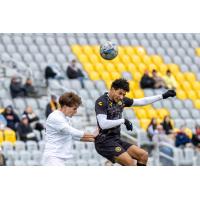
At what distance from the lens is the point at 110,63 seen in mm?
24547

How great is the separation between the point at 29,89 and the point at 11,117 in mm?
1841

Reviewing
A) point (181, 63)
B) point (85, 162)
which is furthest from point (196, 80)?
point (85, 162)

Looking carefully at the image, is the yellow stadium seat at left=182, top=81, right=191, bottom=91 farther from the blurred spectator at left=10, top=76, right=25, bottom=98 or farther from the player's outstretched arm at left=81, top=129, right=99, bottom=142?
the player's outstretched arm at left=81, top=129, right=99, bottom=142

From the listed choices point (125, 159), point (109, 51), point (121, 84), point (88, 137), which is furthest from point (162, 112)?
point (88, 137)

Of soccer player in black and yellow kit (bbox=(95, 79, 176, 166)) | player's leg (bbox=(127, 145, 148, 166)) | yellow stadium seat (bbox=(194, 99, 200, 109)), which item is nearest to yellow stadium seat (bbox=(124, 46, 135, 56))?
yellow stadium seat (bbox=(194, 99, 200, 109))

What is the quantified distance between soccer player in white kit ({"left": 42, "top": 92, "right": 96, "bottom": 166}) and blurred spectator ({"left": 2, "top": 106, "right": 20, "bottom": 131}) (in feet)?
25.6

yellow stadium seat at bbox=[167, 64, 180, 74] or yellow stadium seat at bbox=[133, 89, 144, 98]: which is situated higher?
yellow stadium seat at bbox=[167, 64, 180, 74]

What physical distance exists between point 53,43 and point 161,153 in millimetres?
5574

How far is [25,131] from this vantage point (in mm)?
19172

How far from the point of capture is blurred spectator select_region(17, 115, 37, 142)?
19078 mm

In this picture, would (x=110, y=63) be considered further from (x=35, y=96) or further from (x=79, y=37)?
(x=35, y=96)

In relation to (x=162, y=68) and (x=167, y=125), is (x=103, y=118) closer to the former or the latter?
(x=167, y=125)

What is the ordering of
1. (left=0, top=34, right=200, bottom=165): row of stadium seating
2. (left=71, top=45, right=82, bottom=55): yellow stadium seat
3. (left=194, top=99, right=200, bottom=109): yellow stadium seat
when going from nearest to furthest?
(left=0, top=34, right=200, bottom=165): row of stadium seating → (left=194, top=99, right=200, bottom=109): yellow stadium seat → (left=71, top=45, right=82, bottom=55): yellow stadium seat

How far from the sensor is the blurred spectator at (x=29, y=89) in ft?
69.5
